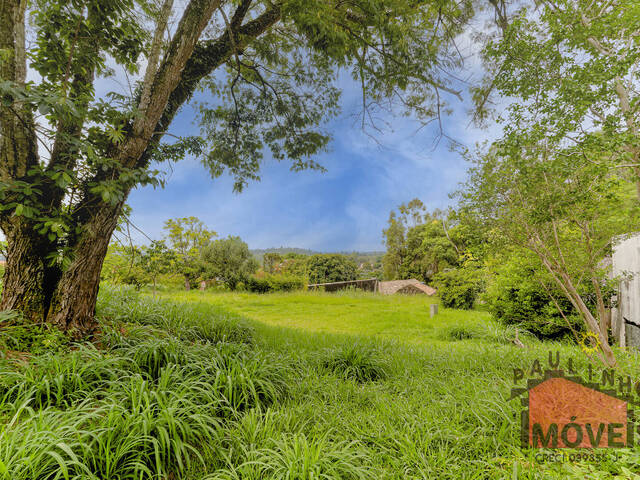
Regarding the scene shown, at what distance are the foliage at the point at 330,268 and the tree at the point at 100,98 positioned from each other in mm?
15189

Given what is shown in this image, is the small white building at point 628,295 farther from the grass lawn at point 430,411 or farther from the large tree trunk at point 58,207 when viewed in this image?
the large tree trunk at point 58,207

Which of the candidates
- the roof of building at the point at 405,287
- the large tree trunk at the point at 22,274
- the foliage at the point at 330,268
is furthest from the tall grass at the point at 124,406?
the foliage at the point at 330,268

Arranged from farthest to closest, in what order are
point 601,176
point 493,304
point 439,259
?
point 439,259, point 493,304, point 601,176

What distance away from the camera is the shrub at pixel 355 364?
2.96 m

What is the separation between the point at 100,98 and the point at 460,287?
363 inches

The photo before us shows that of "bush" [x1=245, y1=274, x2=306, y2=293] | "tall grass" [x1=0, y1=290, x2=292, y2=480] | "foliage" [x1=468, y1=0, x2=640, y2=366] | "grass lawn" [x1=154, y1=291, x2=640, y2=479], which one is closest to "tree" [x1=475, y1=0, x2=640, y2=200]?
"foliage" [x1=468, y1=0, x2=640, y2=366]

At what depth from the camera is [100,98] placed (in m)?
2.54

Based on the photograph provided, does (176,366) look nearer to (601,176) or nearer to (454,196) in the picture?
(454,196)

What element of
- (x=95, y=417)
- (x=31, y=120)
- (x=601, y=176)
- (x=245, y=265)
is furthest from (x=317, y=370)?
(x=245, y=265)

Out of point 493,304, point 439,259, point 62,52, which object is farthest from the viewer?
point 439,259

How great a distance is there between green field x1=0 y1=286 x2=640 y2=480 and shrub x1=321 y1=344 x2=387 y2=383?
0.01 meters

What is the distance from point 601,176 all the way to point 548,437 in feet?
7.40

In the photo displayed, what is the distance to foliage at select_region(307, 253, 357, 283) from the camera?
18.9 metres

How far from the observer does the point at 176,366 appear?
87.4 inches
